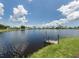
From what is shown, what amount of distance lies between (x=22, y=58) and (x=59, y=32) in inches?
32.5

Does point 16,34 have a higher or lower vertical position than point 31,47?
higher

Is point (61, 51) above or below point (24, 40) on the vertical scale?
below

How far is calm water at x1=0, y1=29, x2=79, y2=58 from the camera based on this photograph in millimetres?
A: 3549

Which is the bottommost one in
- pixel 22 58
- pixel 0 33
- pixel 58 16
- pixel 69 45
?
pixel 22 58

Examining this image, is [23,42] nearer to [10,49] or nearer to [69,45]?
[10,49]

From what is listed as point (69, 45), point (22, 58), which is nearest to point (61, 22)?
point (69, 45)

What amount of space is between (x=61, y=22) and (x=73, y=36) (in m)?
0.34

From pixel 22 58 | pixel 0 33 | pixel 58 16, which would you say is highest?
pixel 58 16

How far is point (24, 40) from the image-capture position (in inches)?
143

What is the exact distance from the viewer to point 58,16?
359 cm

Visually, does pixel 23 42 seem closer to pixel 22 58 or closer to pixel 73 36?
pixel 22 58

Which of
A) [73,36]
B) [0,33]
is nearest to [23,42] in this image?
[0,33]

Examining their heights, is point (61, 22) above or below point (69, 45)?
above

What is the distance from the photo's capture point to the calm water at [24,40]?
355 centimetres
